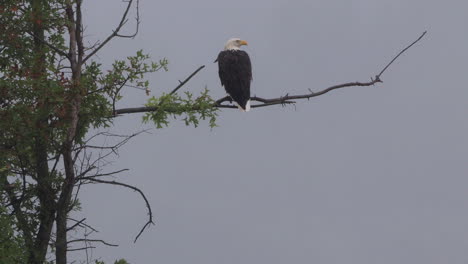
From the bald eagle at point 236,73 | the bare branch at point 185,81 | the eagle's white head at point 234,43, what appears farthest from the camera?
the eagle's white head at point 234,43

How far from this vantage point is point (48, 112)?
1002 cm

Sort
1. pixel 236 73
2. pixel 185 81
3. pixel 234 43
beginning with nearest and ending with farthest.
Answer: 1. pixel 185 81
2. pixel 236 73
3. pixel 234 43

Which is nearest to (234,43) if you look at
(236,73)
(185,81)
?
(236,73)

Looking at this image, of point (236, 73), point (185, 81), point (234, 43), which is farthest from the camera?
point (234, 43)

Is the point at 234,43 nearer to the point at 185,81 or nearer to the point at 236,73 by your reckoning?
the point at 236,73

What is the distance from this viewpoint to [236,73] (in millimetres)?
12953

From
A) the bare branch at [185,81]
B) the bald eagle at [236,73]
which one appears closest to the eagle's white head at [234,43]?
the bald eagle at [236,73]

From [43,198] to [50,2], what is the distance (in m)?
2.98

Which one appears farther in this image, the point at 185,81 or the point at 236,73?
the point at 236,73

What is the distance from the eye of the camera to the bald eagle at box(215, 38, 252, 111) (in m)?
12.1

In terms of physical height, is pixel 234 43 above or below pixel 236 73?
above

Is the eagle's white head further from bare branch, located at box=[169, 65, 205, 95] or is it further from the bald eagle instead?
bare branch, located at box=[169, 65, 205, 95]

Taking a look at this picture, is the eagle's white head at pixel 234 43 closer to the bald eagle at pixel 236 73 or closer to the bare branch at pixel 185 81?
the bald eagle at pixel 236 73

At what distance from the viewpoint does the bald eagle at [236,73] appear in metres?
12.1
